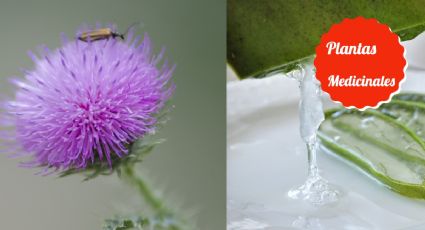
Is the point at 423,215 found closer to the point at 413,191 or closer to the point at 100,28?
the point at 413,191

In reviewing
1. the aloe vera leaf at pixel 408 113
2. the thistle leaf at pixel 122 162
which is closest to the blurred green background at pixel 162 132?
the thistle leaf at pixel 122 162

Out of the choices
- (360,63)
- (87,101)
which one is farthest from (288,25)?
(87,101)

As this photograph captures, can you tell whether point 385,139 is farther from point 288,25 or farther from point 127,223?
point 127,223

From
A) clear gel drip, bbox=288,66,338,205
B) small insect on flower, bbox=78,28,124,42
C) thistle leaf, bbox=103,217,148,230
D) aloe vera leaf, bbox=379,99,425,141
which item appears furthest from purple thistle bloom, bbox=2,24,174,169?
aloe vera leaf, bbox=379,99,425,141

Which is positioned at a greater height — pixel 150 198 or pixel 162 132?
pixel 162 132

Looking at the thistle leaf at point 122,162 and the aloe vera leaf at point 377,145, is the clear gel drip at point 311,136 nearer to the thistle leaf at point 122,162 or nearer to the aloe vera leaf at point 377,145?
the aloe vera leaf at point 377,145

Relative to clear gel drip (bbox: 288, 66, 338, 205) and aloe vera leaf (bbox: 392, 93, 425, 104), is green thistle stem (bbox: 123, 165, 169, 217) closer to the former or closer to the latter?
clear gel drip (bbox: 288, 66, 338, 205)

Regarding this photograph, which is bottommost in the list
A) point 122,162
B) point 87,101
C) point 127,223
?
point 127,223
